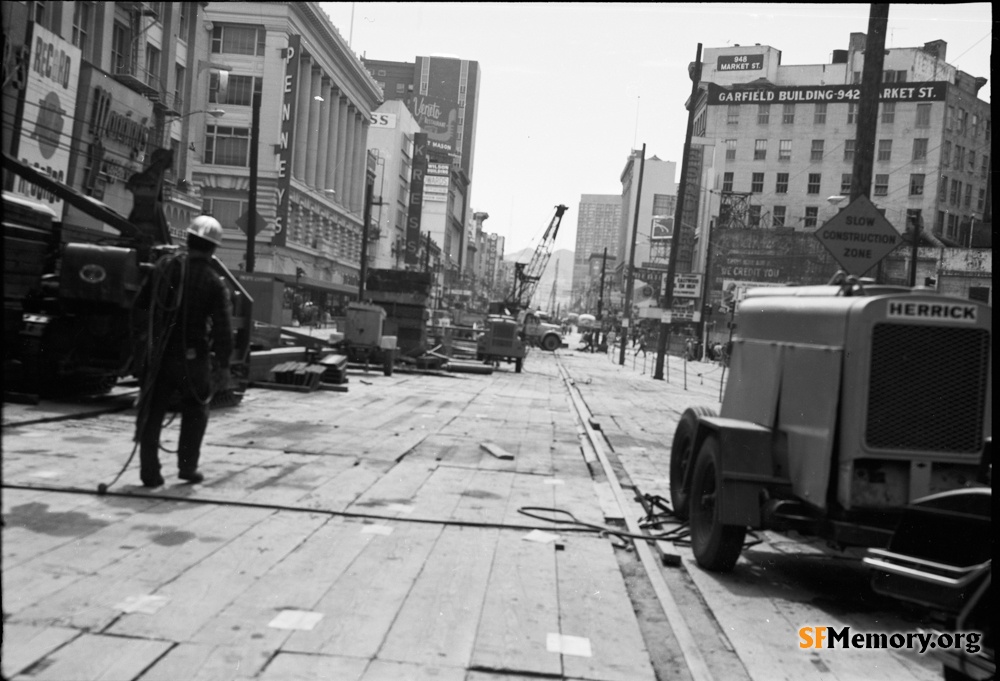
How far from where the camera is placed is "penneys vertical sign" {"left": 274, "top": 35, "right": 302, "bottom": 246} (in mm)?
2209

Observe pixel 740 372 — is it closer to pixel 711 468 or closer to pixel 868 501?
pixel 711 468

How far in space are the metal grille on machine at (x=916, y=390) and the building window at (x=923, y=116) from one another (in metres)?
1.24

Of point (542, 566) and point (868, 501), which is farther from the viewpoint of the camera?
point (542, 566)

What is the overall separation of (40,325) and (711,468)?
3.71m

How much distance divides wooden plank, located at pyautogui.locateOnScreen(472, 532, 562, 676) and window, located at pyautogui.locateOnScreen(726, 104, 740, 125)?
1774 mm

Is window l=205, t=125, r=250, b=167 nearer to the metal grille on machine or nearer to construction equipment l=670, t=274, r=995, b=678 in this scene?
construction equipment l=670, t=274, r=995, b=678

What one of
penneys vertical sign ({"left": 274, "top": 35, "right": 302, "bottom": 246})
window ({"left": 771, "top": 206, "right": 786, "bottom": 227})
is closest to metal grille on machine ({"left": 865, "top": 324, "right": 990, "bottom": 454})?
window ({"left": 771, "top": 206, "right": 786, "bottom": 227})

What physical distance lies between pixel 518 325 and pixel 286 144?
2575cm

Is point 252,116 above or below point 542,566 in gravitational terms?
above

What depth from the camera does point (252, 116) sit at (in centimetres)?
217

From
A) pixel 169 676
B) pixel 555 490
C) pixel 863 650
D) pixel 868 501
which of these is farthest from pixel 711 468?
pixel 169 676

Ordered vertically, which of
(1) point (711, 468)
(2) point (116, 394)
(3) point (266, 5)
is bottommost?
(1) point (711, 468)

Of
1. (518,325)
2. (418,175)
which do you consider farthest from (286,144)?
(518,325)

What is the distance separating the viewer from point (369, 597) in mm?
3391
